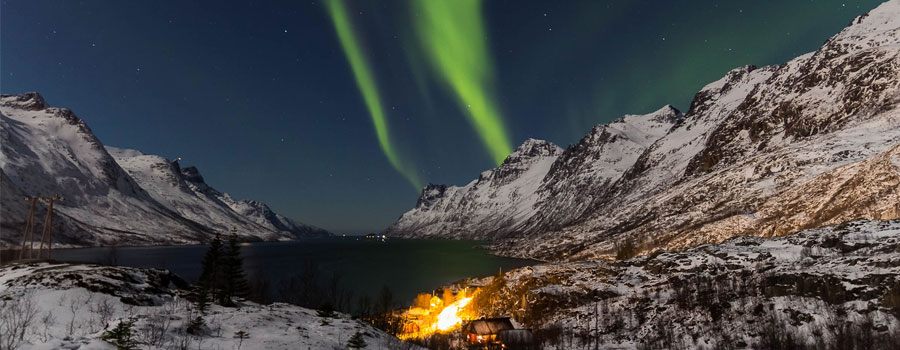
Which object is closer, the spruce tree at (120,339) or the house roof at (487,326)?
the spruce tree at (120,339)

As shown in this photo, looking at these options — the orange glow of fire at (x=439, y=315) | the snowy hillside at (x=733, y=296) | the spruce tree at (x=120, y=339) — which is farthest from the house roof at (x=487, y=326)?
the spruce tree at (x=120, y=339)

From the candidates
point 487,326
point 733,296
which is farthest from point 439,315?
point 733,296

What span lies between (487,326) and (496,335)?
2776 mm

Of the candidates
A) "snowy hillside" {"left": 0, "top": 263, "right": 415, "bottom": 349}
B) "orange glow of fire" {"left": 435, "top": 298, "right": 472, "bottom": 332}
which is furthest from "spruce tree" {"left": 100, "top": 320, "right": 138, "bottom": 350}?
"orange glow of fire" {"left": 435, "top": 298, "right": 472, "bottom": 332}

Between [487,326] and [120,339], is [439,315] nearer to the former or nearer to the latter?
[487,326]

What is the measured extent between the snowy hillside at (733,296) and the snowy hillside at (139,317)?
28783 mm

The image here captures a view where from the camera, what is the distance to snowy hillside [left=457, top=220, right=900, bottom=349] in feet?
110

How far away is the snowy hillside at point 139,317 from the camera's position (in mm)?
15992

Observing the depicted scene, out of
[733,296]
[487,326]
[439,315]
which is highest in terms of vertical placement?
[733,296]

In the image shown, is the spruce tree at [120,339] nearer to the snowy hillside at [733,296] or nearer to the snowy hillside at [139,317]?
the snowy hillside at [139,317]

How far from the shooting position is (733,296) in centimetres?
4394

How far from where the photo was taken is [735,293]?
149 ft

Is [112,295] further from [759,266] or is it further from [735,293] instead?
[759,266]

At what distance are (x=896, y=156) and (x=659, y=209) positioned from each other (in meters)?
91.2
